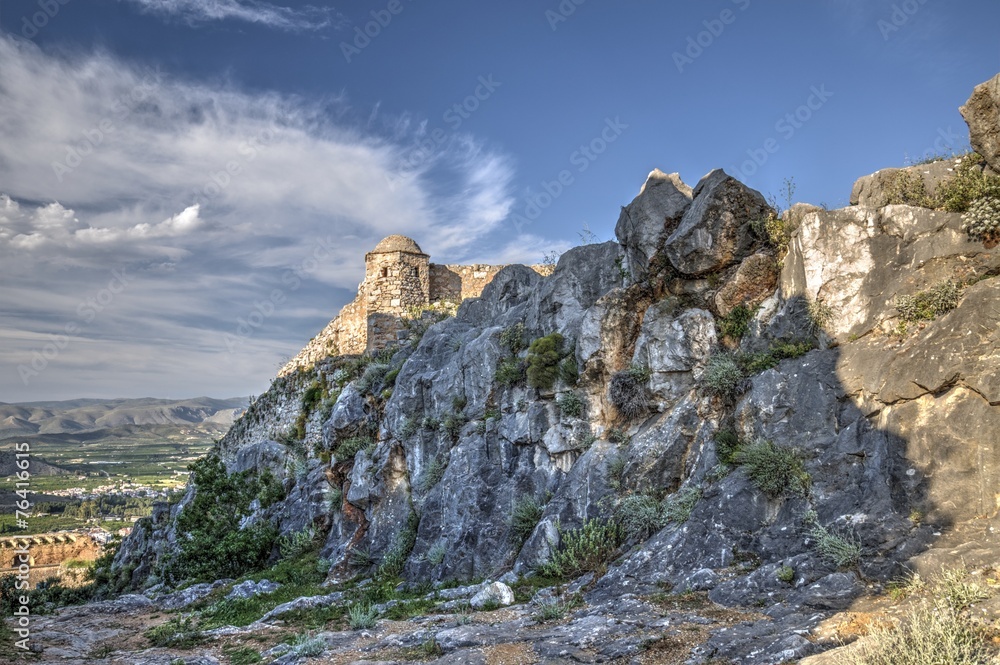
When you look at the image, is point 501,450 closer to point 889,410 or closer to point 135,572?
point 889,410

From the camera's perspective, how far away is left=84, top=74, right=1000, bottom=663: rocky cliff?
7.99 metres

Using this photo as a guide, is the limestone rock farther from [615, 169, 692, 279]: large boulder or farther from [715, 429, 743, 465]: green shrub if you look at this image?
[615, 169, 692, 279]: large boulder

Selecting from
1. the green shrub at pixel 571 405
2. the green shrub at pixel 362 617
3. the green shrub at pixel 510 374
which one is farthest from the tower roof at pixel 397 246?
the green shrub at pixel 362 617

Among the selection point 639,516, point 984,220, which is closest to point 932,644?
point 639,516

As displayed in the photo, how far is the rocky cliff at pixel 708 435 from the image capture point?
7.99 meters

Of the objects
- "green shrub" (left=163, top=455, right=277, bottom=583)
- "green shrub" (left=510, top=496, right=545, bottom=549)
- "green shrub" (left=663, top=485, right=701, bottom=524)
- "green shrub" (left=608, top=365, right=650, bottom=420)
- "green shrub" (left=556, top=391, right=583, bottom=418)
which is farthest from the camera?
"green shrub" (left=163, top=455, right=277, bottom=583)

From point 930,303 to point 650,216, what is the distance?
6548 millimetres

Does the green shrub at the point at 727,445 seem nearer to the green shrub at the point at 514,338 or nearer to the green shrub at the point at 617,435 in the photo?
the green shrub at the point at 617,435

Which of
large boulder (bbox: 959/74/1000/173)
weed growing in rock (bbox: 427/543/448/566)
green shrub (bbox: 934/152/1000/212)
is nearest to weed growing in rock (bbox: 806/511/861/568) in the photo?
green shrub (bbox: 934/152/1000/212)

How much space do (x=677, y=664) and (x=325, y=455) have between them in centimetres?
1812

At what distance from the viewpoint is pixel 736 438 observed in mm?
10883

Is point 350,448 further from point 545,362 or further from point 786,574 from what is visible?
point 786,574

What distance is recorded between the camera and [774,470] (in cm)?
984

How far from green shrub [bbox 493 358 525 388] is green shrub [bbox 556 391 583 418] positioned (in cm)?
195
